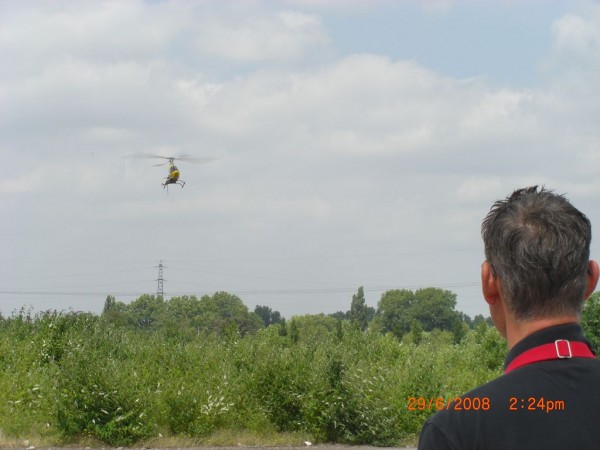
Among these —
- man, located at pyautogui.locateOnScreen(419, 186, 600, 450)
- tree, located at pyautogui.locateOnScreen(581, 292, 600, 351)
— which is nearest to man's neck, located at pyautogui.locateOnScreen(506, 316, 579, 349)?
man, located at pyautogui.locateOnScreen(419, 186, 600, 450)

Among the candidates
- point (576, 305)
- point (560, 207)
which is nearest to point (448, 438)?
point (576, 305)

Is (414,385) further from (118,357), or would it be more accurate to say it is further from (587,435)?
(587,435)

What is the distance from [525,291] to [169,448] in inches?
545

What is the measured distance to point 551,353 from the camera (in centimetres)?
216

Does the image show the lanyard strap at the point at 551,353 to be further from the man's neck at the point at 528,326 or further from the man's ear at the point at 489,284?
the man's ear at the point at 489,284

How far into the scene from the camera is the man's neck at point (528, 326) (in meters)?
2.21

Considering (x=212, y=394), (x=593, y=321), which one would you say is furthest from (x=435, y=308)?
(x=212, y=394)

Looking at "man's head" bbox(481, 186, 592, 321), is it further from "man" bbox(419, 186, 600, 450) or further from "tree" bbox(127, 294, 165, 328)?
"tree" bbox(127, 294, 165, 328)

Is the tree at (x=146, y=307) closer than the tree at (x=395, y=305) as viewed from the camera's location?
Yes

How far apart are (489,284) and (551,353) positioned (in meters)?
0.27

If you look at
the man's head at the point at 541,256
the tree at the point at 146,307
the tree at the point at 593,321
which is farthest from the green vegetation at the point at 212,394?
the tree at the point at 146,307

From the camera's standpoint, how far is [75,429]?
50.6 ft

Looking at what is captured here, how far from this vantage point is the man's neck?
2211mm

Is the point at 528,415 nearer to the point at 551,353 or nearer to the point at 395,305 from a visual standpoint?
the point at 551,353
